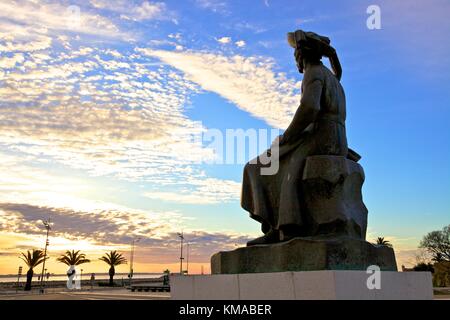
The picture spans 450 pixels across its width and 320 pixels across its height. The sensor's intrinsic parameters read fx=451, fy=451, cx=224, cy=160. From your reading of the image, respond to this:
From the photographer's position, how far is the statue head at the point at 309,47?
19.4 feet

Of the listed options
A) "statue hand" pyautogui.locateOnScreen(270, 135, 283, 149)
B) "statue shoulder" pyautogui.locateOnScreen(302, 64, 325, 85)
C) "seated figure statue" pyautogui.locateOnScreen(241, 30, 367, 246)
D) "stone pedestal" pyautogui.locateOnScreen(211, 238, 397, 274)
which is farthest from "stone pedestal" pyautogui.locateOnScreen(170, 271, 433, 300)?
"statue shoulder" pyautogui.locateOnScreen(302, 64, 325, 85)

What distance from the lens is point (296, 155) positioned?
5.52 m

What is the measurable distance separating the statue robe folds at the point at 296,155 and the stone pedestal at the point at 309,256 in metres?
0.41

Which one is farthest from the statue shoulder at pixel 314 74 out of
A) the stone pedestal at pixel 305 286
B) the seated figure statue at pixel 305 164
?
the stone pedestal at pixel 305 286

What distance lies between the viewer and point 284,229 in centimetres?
528

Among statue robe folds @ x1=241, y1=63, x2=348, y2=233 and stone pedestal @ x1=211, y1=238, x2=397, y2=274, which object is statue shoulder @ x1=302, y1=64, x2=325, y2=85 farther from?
stone pedestal @ x1=211, y1=238, x2=397, y2=274

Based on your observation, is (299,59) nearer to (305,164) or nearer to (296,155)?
(296,155)

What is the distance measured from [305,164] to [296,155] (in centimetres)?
24

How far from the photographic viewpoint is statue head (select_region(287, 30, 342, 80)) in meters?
5.90

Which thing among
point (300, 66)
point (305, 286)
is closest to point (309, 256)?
point (305, 286)

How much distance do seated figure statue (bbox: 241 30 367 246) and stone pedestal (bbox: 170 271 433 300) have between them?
0.66 meters

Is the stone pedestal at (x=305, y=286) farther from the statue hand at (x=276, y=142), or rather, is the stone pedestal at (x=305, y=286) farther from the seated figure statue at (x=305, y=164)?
the statue hand at (x=276, y=142)
